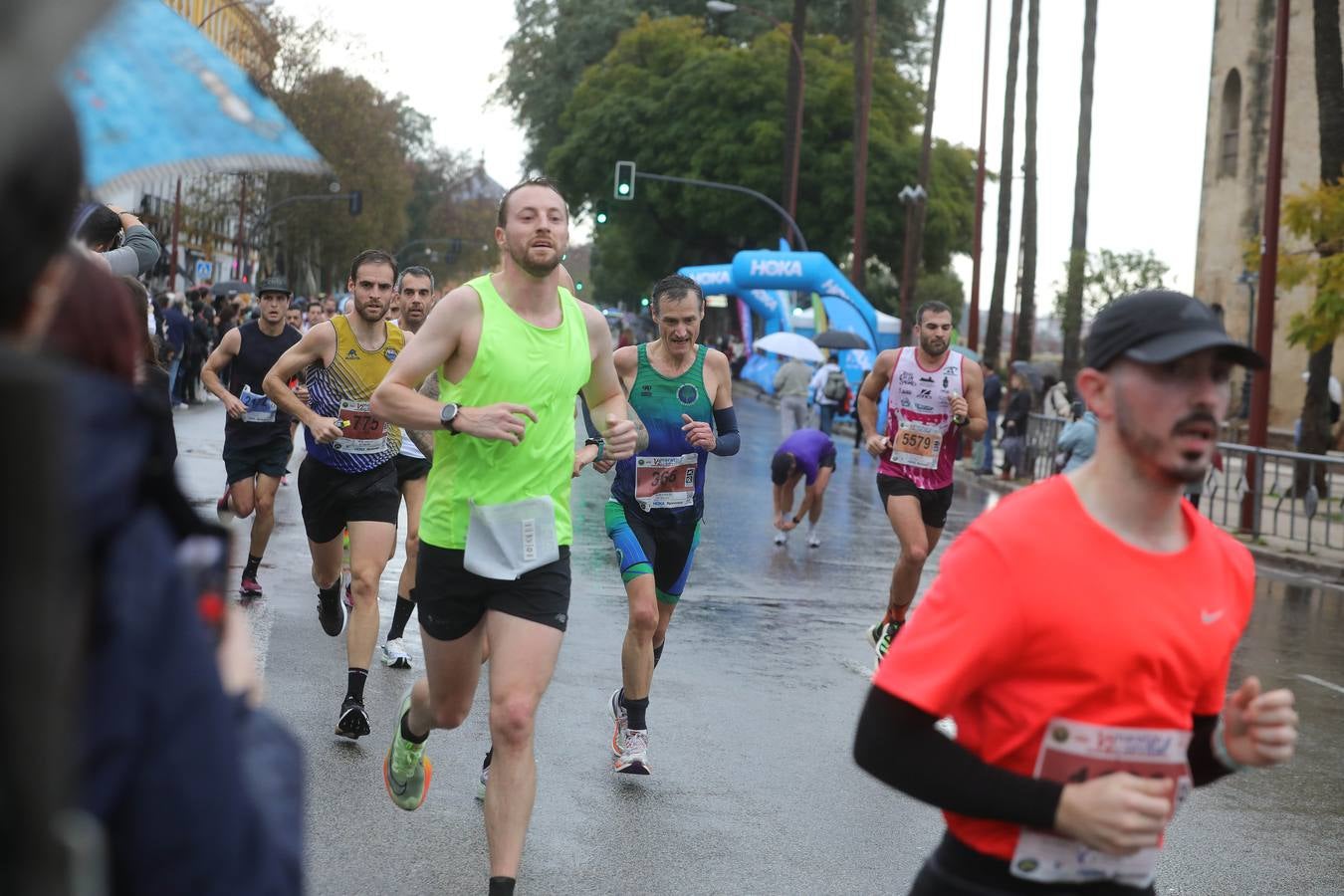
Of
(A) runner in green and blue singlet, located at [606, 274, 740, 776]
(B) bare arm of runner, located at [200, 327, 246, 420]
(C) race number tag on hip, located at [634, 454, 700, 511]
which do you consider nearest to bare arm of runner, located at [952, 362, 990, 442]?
(A) runner in green and blue singlet, located at [606, 274, 740, 776]

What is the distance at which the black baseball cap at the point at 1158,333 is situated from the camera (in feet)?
8.98

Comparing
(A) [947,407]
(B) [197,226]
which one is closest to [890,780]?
(A) [947,407]

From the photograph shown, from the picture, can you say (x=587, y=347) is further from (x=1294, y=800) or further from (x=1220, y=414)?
(x=1294, y=800)

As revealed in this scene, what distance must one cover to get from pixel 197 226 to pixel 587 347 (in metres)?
58.3

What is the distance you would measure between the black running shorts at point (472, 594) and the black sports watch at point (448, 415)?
390 millimetres

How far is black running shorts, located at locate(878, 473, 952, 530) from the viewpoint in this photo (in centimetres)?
1049

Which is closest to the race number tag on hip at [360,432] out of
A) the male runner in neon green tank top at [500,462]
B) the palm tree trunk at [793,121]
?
the male runner in neon green tank top at [500,462]

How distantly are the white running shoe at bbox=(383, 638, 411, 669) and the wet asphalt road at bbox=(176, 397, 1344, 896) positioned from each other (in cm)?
17

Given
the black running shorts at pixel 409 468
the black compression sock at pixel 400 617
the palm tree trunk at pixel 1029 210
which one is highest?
the palm tree trunk at pixel 1029 210

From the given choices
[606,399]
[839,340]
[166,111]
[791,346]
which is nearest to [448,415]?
[606,399]

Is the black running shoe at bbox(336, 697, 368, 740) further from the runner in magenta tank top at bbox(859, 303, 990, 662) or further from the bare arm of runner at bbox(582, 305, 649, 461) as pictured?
the runner in magenta tank top at bbox(859, 303, 990, 662)

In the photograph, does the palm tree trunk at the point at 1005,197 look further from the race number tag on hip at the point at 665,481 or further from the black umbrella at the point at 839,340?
the race number tag on hip at the point at 665,481

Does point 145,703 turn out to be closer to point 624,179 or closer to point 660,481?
point 660,481

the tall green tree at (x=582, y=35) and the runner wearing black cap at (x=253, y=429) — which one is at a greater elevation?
the tall green tree at (x=582, y=35)
